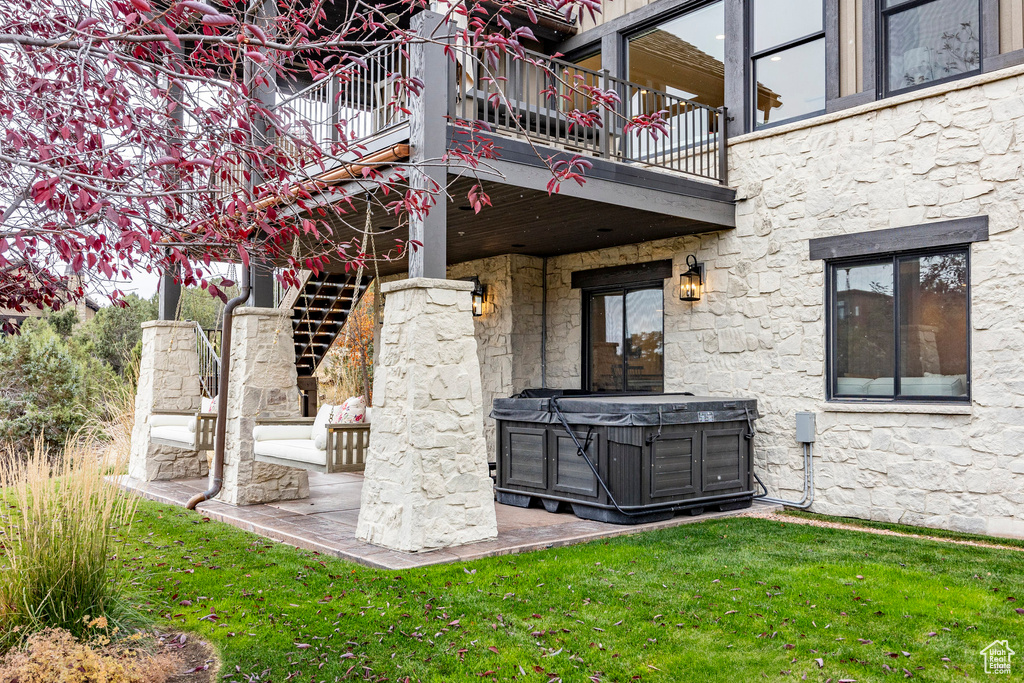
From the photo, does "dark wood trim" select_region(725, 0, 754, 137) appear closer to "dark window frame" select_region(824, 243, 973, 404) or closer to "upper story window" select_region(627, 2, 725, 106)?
"upper story window" select_region(627, 2, 725, 106)

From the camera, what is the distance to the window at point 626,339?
28.6 feet

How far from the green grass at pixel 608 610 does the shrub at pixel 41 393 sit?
6368mm

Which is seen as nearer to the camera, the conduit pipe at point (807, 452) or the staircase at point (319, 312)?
the conduit pipe at point (807, 452)

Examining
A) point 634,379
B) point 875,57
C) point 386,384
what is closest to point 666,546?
point 386,384

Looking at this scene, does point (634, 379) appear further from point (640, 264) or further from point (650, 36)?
point (650, 36)

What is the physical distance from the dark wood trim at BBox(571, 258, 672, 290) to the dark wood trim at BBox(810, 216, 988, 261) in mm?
1761

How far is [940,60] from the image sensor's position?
21.9 feet

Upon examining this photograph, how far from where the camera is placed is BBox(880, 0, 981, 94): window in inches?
256

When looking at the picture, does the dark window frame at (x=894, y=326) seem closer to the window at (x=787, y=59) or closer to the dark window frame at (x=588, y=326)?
the window at (x=787, y=59)

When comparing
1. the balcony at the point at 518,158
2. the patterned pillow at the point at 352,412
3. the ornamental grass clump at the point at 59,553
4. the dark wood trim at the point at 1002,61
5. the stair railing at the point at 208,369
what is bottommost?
the ornamental grass clump at the point at 59,553

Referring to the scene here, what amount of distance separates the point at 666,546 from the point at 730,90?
198 inches

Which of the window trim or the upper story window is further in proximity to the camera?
the window trim

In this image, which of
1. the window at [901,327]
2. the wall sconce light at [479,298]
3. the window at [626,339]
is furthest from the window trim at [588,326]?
the window at [901,327]

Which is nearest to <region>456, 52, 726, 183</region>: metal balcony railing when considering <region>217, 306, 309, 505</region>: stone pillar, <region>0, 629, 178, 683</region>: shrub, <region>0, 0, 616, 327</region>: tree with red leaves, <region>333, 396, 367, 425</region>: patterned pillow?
<region>333, 396, 367, 425</region>: patterned pillow
